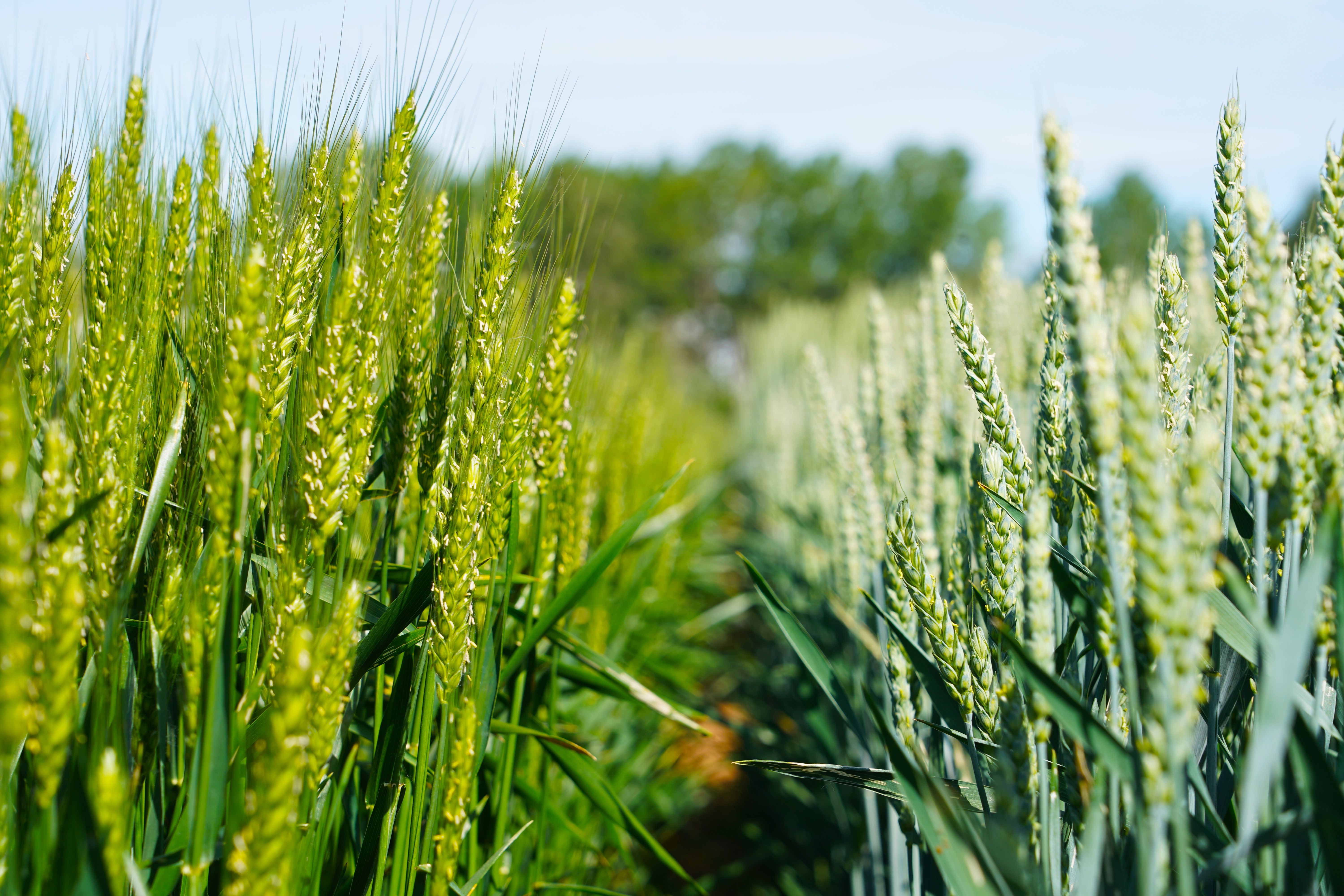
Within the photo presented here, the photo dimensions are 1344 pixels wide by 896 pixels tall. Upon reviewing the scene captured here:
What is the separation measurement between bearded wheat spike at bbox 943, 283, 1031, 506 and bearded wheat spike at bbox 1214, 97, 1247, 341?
9.1 inches

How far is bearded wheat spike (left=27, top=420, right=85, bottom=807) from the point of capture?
0.52 meters

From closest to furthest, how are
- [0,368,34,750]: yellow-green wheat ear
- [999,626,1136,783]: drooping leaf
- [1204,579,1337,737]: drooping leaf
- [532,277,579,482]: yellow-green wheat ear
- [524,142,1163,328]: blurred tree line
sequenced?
[0,368,34,750]: yellow-green wheat ear, [999,626,1136,783]: drooping leaf, [1204,579,1337,737]: drooping leaf, [532,277,579,482]: yellow-green wheat ear, [524,142,1163,328]: blurred tree line

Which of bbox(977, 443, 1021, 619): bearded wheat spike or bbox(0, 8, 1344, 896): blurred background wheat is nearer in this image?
bbox(0, 8, 1344, 896): blurred background wheat

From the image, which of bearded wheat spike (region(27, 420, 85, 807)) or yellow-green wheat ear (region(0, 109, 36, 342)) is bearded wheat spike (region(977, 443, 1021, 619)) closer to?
bearded wheat spike (region(27, 420, 85, 807))

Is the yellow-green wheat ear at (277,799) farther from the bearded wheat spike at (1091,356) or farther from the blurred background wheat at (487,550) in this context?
the bearded wheat spike at (1091,356)

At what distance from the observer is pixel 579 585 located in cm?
98

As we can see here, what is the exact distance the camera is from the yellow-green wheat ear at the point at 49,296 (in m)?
0.81

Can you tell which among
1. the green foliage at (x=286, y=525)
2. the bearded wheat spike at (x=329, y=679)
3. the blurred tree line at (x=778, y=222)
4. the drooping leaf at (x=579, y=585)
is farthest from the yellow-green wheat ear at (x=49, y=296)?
the blurred tree line at (x=778, y=222)

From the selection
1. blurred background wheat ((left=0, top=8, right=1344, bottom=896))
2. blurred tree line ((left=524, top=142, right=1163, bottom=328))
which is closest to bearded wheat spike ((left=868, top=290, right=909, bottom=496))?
blurred background wheat ((left=0, top=8, right=1344, bottom=896))

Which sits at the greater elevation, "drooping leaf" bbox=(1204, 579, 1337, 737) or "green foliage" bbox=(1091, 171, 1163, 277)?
"green foliage" bbox=(1091, 171, 1163, 277)

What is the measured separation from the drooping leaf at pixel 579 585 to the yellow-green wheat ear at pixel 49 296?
57 centimetres

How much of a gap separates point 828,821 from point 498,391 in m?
1.41

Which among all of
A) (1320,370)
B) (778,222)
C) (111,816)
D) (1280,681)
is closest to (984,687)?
(1280,681)

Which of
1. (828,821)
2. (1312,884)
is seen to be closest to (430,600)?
(1312,884)
